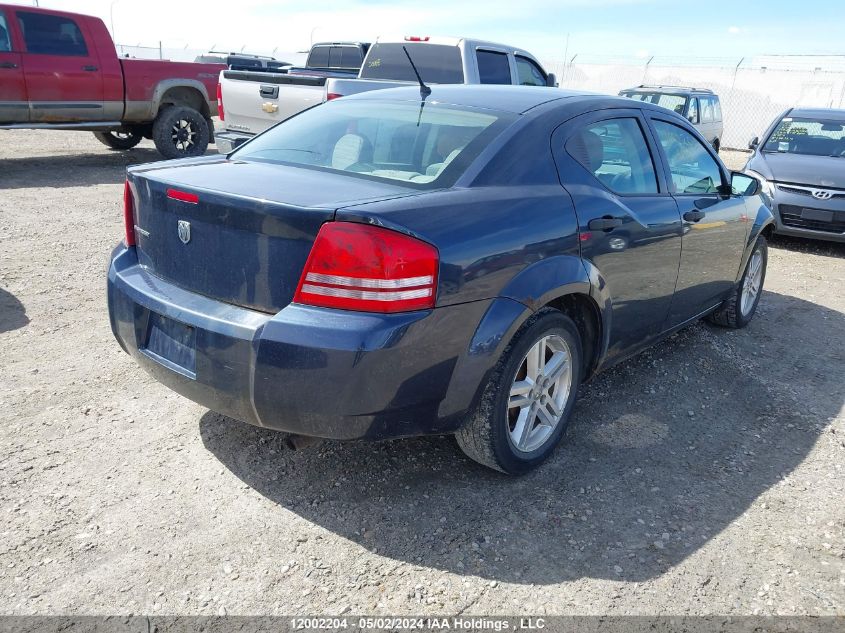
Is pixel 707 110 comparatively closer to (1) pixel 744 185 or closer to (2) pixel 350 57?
(2) pixel 350 57

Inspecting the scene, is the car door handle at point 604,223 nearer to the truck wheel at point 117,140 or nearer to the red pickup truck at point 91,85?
the red pickup truck at point 91,85

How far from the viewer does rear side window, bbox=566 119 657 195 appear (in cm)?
343

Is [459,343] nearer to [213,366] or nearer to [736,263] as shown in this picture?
[213,366]

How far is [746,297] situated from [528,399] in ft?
9.82

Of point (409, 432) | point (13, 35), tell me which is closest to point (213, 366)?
point (409, 432)

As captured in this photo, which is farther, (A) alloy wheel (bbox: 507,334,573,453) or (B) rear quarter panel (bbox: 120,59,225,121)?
(B) rear quarter panel (bbox: 120,59,225,121)

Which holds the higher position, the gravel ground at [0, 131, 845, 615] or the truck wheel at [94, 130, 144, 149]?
the gravel ground at [0, 131, 845, 615]

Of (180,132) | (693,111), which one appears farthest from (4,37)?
(693,111)

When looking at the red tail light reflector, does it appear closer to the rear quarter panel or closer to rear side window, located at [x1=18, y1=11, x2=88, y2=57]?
rear side window, located at [x1=18, y1=11, x2=88, y2=57]

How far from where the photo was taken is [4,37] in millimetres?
9422

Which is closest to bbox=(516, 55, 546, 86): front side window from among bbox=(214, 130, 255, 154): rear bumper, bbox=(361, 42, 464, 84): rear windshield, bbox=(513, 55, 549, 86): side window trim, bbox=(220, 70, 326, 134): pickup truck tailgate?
bbox=(513, 55, 549, 86): side window trim

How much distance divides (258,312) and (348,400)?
0.48 m

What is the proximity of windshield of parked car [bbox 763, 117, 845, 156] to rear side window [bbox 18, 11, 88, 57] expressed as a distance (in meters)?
9.56

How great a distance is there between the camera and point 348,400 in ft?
8.16
